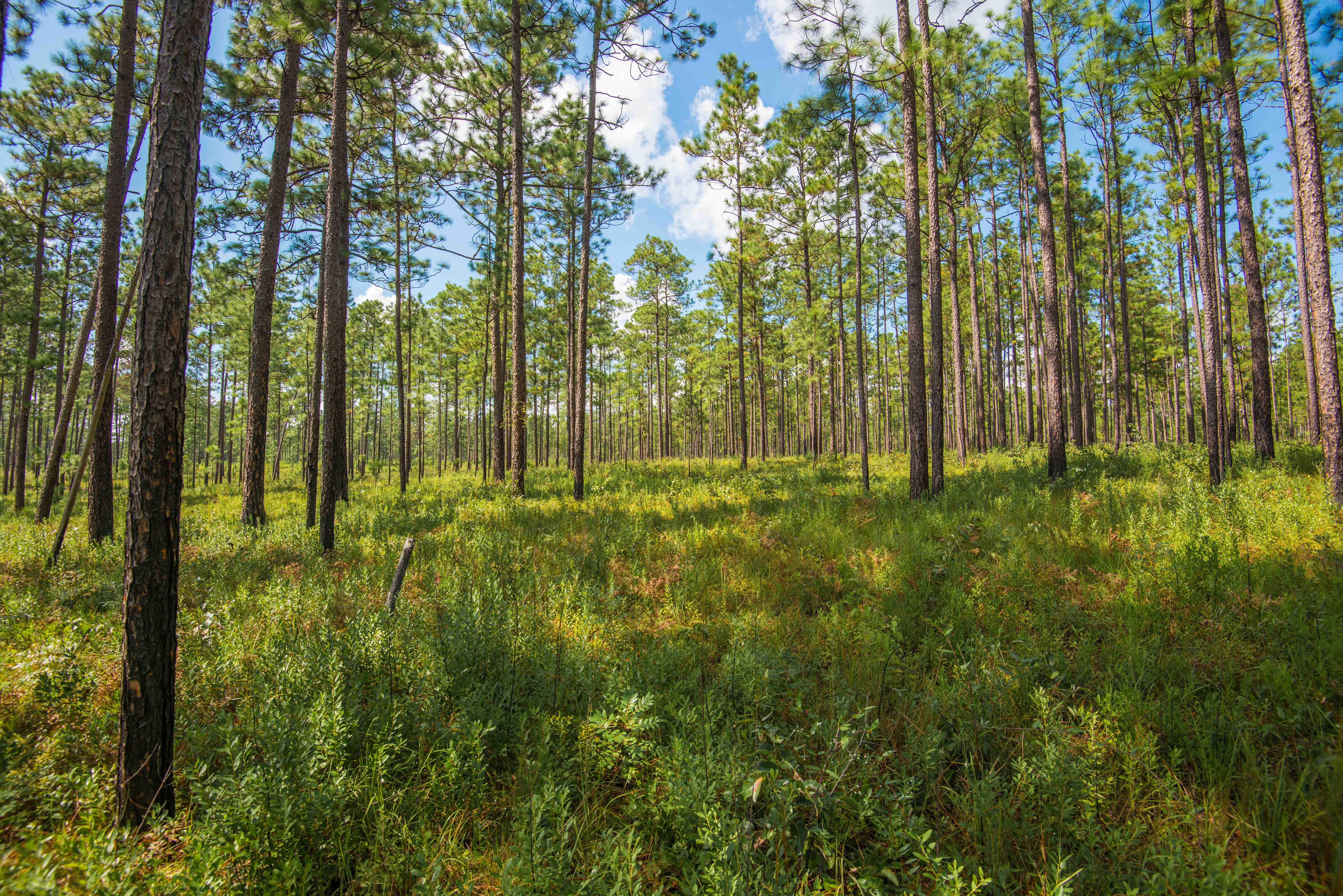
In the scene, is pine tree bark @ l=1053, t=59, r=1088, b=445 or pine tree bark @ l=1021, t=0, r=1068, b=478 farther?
pine tree bark @ l=1053, t=59, r=1088, b=445

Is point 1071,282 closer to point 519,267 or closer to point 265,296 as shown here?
point 519,267

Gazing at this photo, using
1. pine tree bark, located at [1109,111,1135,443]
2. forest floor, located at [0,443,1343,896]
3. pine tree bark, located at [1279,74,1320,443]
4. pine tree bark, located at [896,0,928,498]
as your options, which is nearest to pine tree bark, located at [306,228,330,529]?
forest floor, located at [0,443,1343,896]

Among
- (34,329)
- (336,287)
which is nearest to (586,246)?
(336,287)

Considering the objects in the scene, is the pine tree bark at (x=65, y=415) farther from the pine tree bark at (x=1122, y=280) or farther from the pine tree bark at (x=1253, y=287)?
the pine tree bark at (x=1122, y=280)

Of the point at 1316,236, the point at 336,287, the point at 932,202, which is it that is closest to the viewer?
the point at 1316,236

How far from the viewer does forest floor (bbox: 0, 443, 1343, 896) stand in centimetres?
210

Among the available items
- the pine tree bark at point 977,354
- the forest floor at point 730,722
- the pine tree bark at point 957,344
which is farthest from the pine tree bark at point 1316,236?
the pine tree bark at point 977,354

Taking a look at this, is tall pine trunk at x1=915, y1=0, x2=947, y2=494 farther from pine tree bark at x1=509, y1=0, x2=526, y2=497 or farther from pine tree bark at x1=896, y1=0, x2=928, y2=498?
pine tree bark at x1=509, y1=0, x2=526, y2=497

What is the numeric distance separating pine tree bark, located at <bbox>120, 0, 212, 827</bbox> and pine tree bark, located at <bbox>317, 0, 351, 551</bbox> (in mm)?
5202

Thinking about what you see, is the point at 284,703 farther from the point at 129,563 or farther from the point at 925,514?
the point at 925,514

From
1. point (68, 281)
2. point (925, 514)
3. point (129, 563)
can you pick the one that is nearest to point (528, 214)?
point (925, 514)

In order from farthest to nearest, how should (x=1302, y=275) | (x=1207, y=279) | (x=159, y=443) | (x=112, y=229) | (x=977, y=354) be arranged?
(x=977, y=354)
(x=1302, y=275)
(x=1207, y=279)
(x=112, y=229)
(x=159, y=443)

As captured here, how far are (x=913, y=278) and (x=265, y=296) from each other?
1260 centimetres

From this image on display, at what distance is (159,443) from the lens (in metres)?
2.41
